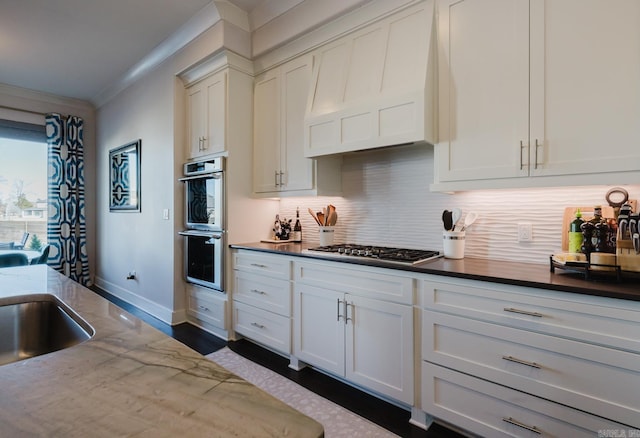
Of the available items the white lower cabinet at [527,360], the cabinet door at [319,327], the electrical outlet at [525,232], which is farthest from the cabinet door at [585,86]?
the cabinet door at [319,327]

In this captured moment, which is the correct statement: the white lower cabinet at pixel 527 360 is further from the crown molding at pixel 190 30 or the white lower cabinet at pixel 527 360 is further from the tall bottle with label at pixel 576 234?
the crown molding at pixel 190 30

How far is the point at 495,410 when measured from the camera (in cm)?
149

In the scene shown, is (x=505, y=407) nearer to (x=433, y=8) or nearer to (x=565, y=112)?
(x=565, y=112)

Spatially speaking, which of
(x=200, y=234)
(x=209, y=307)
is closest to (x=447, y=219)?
(x=200, y=234)

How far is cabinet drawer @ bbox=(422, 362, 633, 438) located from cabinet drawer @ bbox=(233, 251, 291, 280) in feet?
3.70

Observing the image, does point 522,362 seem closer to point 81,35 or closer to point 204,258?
point 204,258

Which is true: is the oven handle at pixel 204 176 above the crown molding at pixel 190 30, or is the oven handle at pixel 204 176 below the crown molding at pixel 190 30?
below

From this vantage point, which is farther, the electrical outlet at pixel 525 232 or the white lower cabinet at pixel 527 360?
the electrical outlet at pixel 525 232

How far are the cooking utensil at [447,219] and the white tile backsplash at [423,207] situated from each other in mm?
173

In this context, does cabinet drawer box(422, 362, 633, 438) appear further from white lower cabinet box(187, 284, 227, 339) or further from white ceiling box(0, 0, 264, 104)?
white ceiling box(0, 0, 264, 104)

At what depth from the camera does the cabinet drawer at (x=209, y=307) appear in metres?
2.91

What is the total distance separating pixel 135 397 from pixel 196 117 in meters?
3.10

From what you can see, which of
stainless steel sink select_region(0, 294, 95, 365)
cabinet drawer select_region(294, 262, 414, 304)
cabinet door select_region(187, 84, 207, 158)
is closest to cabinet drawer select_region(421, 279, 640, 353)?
cabinet drawer select_region(294, 262, 414, 304)

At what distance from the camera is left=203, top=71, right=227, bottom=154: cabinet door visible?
289cm
